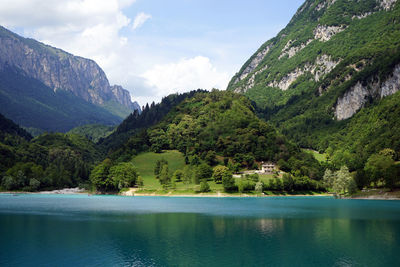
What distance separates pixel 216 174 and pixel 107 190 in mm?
62704

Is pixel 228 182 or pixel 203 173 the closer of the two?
pixel 228 182

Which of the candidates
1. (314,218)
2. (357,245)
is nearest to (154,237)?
(357,245)

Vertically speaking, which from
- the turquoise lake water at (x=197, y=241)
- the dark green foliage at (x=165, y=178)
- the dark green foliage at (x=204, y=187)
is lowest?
the turquoise lake water at (x=197, y=241)

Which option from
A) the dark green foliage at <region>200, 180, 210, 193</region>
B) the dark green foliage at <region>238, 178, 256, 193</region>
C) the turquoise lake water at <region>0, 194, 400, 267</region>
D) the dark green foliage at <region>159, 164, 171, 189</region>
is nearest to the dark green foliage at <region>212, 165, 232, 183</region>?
the dark green foliage at <region>200, 180, 210, 193</region>

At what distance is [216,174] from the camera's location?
175 metres

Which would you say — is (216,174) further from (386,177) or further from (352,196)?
(386,177)

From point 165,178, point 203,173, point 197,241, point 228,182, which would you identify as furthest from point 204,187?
point 197,241

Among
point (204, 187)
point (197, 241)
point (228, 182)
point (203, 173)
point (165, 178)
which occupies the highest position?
point (203, 173)

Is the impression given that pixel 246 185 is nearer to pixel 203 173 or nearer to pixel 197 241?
pixel 203 173

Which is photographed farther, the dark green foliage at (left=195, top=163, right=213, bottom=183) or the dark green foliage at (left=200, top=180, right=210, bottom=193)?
the dark green foliage at (left=195, top=163, right=213, bottom=183)

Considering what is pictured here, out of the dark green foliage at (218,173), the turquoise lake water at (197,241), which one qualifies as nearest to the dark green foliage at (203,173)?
the dark green foliage at (218,173)

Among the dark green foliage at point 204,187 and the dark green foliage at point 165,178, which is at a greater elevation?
the dark green foliage at point 165,178

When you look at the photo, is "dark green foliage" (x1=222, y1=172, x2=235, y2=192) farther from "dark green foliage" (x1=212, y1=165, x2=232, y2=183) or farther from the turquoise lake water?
the turquoise lake water

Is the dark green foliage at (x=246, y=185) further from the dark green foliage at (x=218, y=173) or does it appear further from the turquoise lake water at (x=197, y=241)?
the turquoise lake water at (x=197, y=241)
